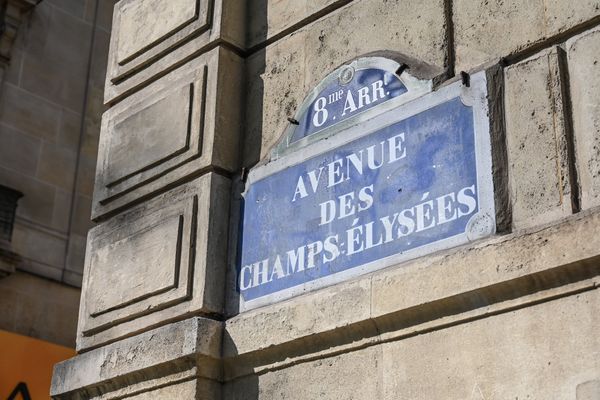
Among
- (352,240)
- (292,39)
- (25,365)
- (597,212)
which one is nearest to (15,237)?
(25,365)

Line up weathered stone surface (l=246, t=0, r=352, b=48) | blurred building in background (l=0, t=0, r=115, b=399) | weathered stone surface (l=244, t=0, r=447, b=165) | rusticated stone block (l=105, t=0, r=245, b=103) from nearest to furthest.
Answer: weathered stone surface (l=244, t=0, r=447, b=165)
weathered stone surface (l=246, t=0, r=352, b=48)
rusticated stone block (l=105, t=0, r=245, b=103)
blurred building in background (l=0, t=0, r=115, b=399)

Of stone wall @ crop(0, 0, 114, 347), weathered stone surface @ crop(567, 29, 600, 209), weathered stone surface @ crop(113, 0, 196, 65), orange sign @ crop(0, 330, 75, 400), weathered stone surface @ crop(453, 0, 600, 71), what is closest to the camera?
weathered stone surface @ crop(567, 29, 600, 209)

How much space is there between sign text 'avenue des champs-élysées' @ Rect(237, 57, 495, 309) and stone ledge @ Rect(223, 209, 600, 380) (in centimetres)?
10

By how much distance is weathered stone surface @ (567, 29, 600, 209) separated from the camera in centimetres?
339

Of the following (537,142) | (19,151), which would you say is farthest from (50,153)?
(537,142)

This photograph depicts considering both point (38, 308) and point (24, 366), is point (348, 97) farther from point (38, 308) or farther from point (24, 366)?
point (38, 308)

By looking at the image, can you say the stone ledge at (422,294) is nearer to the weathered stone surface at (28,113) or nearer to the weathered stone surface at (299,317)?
the weathered stone surface at (299,317)

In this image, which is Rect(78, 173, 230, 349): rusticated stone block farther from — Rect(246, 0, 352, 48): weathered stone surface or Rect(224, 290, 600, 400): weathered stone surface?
Rect(246, 0, 352, 48): weathered stone surface

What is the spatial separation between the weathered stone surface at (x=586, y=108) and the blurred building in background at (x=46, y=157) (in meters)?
7.19

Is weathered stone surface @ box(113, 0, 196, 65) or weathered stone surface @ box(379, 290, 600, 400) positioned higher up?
weathered stone surface @ box(113, 0, 196, 65)

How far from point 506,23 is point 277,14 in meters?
1.44

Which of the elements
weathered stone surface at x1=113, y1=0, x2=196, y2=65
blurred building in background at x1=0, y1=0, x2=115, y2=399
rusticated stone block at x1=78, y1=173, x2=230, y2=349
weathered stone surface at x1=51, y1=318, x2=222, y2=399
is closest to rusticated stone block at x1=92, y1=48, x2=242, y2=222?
rusticated stone block at x1=78, y1=173, x2=230, y2=349

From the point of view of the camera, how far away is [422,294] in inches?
144

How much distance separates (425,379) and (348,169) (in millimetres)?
1011
